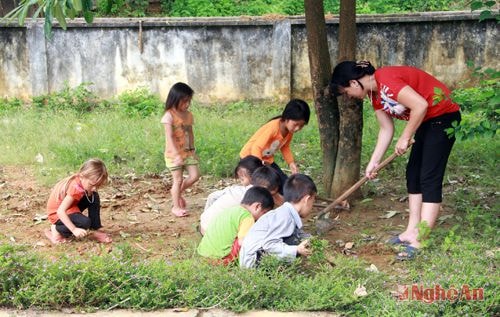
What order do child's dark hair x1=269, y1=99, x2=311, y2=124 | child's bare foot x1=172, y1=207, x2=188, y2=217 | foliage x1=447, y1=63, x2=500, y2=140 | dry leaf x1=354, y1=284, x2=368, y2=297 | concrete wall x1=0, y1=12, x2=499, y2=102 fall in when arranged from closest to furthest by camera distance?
dry leaf x1=354, y1=284, x2=368, y2=297
foliage x1=447, y1=63, x2=500, y2=140
child's dark hair x1=269, y1=99, x2=311, y2=124
child's bare foot x1=172, y1=207, x2=188, y2=217
concrete wall x1=0, y1=12, x2=499, y2=102

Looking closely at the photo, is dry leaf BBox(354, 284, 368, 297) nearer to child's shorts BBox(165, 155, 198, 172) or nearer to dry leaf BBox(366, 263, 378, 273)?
dry leaf BBox(366, 263, 378, 273)

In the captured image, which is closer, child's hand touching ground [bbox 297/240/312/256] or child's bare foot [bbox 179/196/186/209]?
child's hand touching ground [bbox 297/240/312/256]

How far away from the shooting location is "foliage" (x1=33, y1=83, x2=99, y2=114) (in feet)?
36.6

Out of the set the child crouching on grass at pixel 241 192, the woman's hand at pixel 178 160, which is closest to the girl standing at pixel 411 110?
the child crouching on grass at pixel 241 192

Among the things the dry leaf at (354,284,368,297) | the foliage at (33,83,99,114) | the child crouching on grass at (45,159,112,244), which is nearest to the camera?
the dry leaf at (354,284,368,297)

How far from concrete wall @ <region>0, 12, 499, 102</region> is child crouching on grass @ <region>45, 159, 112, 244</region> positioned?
542 centimetres

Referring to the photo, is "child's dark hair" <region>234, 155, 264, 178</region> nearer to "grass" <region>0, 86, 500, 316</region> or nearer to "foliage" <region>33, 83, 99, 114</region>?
"grass" <region>0, 86, 500, 316</region>

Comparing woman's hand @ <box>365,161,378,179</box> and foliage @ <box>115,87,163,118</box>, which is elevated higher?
foliage @ <box>115,87,163,118</box>

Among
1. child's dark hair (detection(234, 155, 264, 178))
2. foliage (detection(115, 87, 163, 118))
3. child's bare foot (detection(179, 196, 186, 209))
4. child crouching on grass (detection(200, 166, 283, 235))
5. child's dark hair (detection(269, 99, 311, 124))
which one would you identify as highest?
child's dark hair (detection(269, 99, 311, 124))

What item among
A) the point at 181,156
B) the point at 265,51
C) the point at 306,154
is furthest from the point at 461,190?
the point at 265,51

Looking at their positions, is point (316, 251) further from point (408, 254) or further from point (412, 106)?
point (412, 106)

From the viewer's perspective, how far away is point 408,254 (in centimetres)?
571

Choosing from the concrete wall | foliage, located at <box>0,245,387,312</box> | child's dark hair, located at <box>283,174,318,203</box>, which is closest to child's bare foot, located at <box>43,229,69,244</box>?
foliage, located at <box>0,245,387,312</box>

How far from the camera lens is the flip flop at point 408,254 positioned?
5680 millimetres
